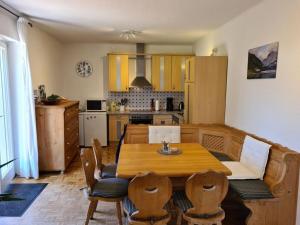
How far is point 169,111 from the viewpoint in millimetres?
6125

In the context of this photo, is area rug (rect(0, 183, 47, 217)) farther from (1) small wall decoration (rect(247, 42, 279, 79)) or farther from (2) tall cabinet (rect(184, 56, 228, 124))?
(1) small wall decoration (rect(247, 42, 279, 79))

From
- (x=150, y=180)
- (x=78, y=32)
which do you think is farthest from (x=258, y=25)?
(x=78, y=32)

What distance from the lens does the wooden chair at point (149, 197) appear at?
187 centimetres

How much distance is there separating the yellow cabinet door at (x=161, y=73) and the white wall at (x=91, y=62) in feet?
1.34

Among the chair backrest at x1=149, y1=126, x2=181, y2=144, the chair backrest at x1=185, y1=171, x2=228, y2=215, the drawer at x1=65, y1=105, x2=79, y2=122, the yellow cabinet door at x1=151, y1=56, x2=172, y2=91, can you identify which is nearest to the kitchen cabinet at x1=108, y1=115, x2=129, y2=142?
the yellow cabinet door at x1=151, y1=56, x2=172, y2=91

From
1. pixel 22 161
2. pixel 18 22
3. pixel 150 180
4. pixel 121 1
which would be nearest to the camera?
pixel 150 180

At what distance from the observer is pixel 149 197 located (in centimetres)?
191

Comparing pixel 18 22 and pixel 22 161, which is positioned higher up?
pixel 18 22

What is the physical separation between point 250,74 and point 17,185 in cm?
370

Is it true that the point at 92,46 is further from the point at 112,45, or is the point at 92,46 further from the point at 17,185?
the point at 17,185

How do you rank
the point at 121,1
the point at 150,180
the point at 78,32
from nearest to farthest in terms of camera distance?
the point at 150,180
the point at 121,1
the point at 78,32

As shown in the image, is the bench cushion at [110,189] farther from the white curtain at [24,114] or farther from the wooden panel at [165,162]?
the white curtain at [24,114]

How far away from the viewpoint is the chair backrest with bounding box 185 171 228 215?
6.26 ft

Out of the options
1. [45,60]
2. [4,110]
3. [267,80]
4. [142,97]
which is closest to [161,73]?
[142,97]
